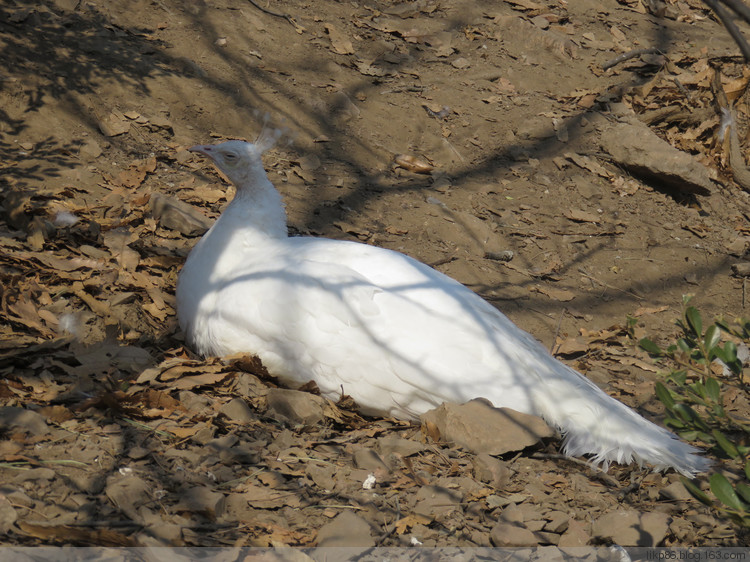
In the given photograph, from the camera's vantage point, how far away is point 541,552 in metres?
2.75

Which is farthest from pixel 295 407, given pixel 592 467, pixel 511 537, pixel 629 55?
pixel 629 55

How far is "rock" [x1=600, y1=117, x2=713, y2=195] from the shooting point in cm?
724

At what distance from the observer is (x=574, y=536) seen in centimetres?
287

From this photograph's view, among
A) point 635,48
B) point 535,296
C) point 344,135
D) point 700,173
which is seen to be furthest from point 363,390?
point 635,48

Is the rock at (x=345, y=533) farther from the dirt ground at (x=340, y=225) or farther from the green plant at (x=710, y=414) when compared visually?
the green plant at (x=710, y=414)

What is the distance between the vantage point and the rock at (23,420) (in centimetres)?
297

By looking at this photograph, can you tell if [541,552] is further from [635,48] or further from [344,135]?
[635,48]

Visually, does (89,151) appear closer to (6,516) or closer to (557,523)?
(6,516)

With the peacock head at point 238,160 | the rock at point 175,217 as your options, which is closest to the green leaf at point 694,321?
the peacock head at point 238,160

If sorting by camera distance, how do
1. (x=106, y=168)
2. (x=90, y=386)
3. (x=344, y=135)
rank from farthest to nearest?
(x=344, y=135), (x=106, y=168), (x=90, y=386)

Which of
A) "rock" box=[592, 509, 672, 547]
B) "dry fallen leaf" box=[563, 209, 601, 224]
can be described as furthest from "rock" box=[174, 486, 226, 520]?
"dry fallen leaf" box=[563, 209, 601, 224]

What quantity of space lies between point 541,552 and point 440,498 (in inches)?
18.8

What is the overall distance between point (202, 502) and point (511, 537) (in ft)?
3.90

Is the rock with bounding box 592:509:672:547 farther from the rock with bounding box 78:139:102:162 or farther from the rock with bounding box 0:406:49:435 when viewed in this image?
the rock with bounding box 78:139:102:162
